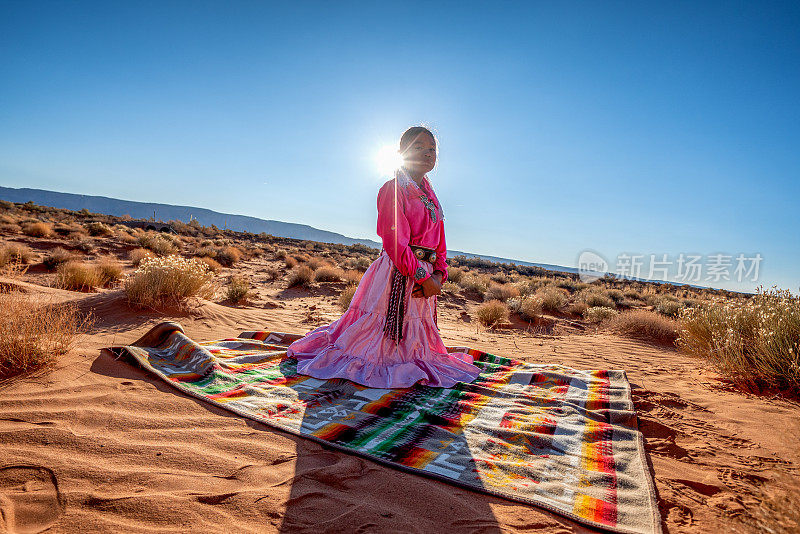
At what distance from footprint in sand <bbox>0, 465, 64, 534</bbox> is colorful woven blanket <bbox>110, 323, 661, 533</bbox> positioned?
39.5 inches

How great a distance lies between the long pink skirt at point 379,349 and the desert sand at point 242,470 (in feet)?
3.65

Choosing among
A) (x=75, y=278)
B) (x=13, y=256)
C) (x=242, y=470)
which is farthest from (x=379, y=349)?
(x=13, y=256)

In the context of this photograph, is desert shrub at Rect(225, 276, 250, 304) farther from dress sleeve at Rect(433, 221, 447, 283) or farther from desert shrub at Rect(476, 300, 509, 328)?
dress sleeve at Rect(433, 221, 447, 283)

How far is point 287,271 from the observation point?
15625 mm

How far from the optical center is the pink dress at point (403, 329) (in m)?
3.24

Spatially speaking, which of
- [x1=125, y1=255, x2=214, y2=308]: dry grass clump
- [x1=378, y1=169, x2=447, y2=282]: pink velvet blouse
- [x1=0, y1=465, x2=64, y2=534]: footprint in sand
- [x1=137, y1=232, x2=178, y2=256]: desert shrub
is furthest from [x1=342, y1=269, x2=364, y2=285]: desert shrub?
[x1=0, y1=465, x2=64, y2=534]: footprint in sand

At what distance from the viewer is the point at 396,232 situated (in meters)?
3.17

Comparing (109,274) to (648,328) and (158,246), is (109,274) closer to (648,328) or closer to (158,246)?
(158,246)

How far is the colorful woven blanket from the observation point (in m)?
1.90

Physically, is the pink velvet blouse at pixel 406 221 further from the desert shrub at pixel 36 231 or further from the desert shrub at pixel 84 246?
the desert shrub at pixel 36 231

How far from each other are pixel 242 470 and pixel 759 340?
464cm

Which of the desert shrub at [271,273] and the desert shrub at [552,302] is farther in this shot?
the desert shrub at [271,273]

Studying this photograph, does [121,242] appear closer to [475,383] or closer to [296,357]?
[296,357]

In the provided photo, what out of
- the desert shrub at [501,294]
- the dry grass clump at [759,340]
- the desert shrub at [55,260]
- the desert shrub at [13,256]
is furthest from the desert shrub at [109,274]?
the dry grass clump at [759,340]
